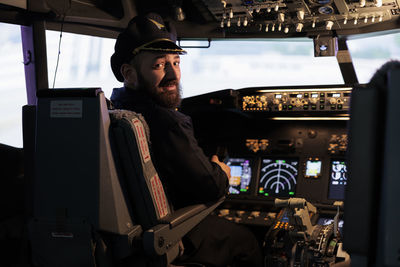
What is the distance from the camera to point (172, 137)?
1745mm

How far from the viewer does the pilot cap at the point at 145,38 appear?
78.0 inches

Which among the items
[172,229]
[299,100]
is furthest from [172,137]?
[299,100]

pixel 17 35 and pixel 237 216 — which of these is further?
pixel 17 35

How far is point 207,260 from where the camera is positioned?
6.06 ft

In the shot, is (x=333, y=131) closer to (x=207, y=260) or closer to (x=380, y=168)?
(x=207, y=260)

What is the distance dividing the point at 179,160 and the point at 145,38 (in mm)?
577

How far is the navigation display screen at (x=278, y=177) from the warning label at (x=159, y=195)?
1233 mm

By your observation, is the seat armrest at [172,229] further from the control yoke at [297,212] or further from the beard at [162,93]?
the beard at [162,93]

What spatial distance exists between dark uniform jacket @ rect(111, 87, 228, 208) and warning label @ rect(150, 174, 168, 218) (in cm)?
8

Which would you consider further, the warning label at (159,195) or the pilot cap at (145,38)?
the pilot cap at (145,38)

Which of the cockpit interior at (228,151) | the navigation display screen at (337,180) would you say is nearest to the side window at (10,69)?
the cockpit interior at (228,151)

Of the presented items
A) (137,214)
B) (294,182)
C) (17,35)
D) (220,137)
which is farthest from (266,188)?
(17,35)

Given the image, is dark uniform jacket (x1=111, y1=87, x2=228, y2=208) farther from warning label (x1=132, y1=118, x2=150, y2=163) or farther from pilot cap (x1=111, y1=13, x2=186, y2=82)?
pilot cap (x1=111, y1=13, x2=186, y2=82)

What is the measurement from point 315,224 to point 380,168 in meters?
1.69
